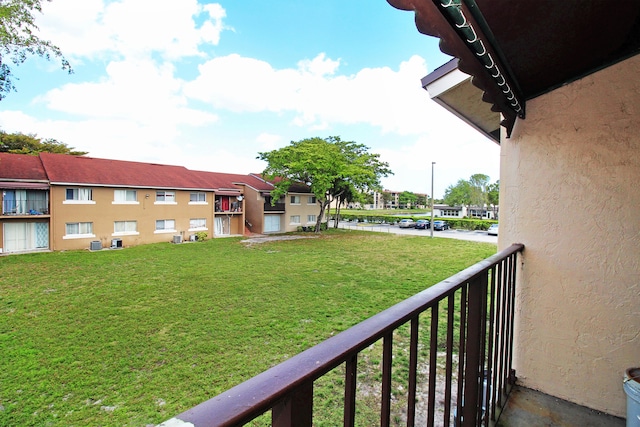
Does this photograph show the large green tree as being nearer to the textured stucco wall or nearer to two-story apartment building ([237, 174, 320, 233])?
two-story apartment building ([237, 174, 320, 233])

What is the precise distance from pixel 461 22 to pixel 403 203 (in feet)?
248

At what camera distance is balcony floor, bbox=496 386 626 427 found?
1820 millimetres

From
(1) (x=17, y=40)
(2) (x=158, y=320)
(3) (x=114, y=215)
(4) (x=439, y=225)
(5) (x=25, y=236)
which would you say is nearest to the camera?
(2) (x=158, y=320)

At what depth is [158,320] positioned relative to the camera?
20.2 ft

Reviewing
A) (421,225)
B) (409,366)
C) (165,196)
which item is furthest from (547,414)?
(421,225)

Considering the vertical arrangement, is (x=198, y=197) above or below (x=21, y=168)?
below

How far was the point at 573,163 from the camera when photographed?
6.44 ft

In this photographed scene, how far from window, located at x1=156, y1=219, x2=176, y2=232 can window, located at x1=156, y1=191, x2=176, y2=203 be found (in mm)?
1132

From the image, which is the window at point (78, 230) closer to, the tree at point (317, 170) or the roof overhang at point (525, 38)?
the tree at point (317, 170)

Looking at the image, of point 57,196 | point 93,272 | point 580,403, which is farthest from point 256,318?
point 57,196

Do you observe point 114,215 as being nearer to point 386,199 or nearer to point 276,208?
point 276,208

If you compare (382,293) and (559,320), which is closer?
(559,320)

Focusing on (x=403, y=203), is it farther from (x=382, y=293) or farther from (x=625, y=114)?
(x=625, y=114)

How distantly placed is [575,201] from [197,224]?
1918cm
